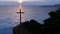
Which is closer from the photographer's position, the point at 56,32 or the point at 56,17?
the point at 56,32

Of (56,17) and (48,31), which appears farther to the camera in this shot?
(56,17)

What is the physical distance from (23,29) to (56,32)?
2.16 meters

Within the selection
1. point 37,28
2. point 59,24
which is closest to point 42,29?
point 37,28

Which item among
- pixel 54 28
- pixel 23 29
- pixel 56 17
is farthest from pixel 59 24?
pixel 23 29

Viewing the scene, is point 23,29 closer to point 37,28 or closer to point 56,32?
point 37,28

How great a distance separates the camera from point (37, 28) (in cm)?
1262

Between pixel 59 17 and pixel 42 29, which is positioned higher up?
pixel 59 17

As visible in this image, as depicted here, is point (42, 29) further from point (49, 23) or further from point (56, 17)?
point (56, 17)

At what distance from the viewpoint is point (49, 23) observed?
1330 centimetres

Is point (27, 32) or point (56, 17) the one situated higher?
point (56, 17)

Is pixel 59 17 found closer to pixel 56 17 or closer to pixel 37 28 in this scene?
pixel 56 17

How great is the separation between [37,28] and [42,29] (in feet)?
1.03

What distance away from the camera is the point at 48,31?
12.5 meters

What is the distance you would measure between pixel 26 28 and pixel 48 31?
54.4 inches
